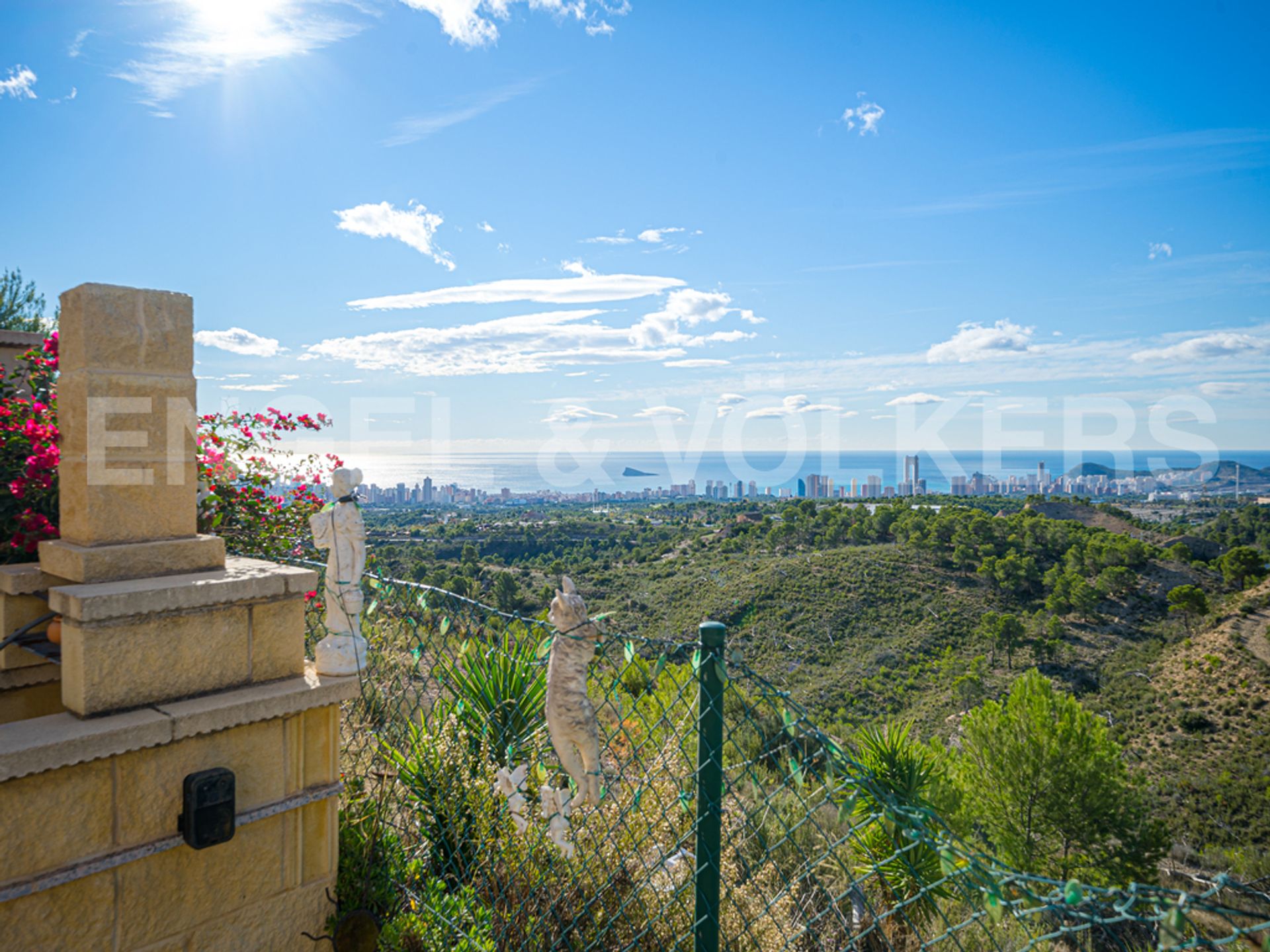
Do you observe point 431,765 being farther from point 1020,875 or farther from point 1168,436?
point 1168,436

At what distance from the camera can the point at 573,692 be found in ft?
6.38

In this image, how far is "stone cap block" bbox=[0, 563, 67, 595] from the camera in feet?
6.60

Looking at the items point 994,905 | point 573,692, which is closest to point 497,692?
point 573,692

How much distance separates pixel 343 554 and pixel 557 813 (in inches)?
41.3

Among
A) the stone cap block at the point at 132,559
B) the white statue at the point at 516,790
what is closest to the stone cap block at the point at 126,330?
the stone cap block at the point at 132,559

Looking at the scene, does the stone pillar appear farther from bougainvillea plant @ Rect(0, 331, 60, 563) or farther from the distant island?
the distant island

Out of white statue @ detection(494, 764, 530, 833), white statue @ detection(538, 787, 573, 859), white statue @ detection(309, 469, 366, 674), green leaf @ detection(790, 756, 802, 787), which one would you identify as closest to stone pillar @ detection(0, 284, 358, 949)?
white statue @ detection(309, 469, 366, 674)

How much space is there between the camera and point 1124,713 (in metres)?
30.4

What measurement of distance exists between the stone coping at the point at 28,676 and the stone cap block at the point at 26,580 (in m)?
0.27

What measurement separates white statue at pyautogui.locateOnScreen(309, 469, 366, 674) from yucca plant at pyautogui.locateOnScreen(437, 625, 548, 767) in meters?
0.89

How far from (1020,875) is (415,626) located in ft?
6.96

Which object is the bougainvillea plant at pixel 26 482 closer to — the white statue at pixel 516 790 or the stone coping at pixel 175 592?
the stone coping at pixel 175 592

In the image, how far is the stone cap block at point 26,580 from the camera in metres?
2.01

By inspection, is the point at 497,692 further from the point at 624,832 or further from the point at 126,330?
the point at 126,330
